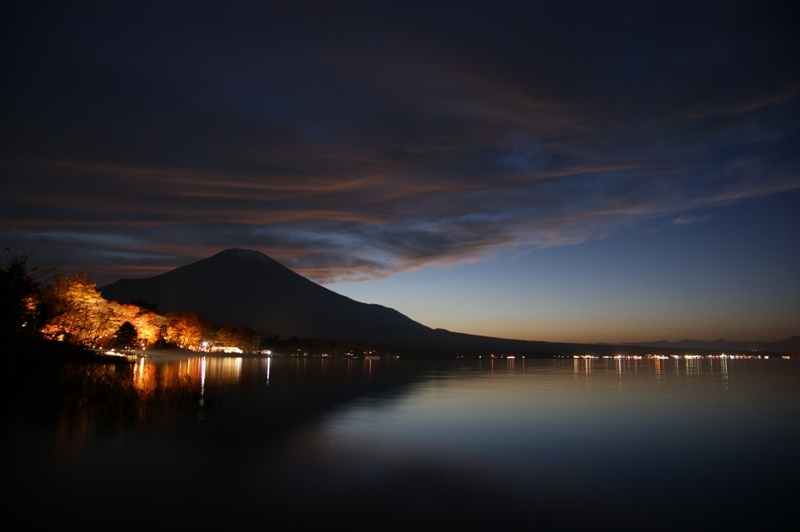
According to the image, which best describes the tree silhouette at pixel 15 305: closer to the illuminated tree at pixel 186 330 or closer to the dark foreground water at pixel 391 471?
the dark foreground water at pixel 391 471

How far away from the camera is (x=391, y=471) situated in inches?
524

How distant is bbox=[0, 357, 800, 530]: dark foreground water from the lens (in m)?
9.74

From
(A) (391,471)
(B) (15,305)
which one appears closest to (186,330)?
(B) (15,305)

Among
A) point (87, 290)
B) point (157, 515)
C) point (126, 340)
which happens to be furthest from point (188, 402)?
point (126, 340)

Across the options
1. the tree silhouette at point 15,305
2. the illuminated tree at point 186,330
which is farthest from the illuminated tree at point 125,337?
the tree silhouette at point 15,305

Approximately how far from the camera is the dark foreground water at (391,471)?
9742 mm

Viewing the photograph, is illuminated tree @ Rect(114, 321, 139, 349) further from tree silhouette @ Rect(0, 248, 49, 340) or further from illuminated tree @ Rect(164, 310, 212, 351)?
tree silhouette @ Rect(0, 248, 49, 340)

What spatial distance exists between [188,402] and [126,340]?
6411 centimetres

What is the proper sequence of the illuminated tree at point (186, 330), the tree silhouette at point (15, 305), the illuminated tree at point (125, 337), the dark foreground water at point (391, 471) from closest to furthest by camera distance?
the dark foreground water at point (391, 471)
the tree silhouette at point (15, 305)
the illuminated tree at point (125, 337)
the illuminated tree at point (186, 330)

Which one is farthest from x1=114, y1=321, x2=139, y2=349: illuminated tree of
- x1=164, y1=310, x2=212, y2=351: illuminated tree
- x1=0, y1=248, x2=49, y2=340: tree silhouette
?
x1=0, y1=248, x2=49, y2=340: tree silhouette

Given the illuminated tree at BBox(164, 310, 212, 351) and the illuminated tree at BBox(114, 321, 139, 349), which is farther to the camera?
the illuminated tree at BBox(164, 310, 212, 351)

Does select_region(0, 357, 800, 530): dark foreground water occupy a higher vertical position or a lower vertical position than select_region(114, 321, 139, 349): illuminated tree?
lower

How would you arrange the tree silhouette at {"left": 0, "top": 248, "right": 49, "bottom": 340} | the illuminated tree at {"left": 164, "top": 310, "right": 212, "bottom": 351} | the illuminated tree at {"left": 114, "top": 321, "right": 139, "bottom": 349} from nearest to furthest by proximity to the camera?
the tree silhouette at {"left": 0, "top": 248, "right": 49, "bottom": 340}, the illuminated tree at {"left": 114, "top": 321, "right": 139, "bottom": 349}, the illuminated tree at {"left": 164, "top": 310, "right": 212, "bottom": 351}

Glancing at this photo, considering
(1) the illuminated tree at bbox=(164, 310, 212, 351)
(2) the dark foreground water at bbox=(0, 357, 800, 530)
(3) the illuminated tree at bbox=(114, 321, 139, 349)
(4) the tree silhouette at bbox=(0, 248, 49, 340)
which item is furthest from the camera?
(1) the illuminated tree at bbox=(164, 310, 212, 351)
